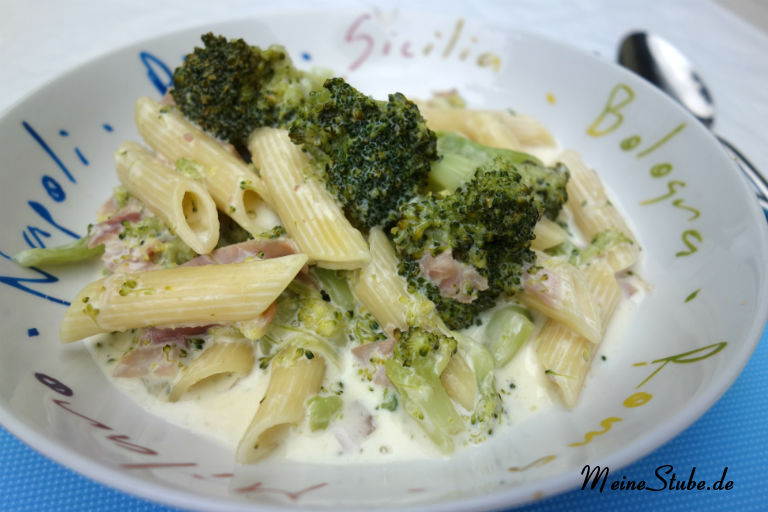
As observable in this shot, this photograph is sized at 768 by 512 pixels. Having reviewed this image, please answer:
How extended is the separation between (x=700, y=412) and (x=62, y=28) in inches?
162

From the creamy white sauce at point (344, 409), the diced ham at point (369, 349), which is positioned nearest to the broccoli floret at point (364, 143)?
the creamy white sauce at point (344, 409)

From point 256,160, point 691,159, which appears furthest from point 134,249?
point 691,159

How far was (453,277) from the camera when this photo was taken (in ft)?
5.63

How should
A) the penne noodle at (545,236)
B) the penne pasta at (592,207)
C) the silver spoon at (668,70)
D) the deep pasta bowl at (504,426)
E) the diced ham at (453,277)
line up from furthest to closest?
the silver spoon at (668,70), the penne pasta at (592,207), the penne noodle at (545,236), the diced ham at (453,277), the deep pasta bowl at (504,426)

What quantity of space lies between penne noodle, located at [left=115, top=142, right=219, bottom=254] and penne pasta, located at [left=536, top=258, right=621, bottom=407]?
123cm

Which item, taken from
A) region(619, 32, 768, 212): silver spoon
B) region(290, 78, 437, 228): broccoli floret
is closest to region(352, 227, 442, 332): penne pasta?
region(290, 78, 437, 228): broccoli floret

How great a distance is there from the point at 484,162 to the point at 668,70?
1871mm

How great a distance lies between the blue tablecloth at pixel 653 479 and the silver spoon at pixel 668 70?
193cm

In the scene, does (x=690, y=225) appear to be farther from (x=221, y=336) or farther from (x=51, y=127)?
(x=51, y=127)

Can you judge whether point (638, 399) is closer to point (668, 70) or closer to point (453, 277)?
point (453, 277)

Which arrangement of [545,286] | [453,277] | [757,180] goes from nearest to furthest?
[453,277]
[545,286]
[757,180]

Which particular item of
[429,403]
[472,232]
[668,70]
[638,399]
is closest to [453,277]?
[472,232]

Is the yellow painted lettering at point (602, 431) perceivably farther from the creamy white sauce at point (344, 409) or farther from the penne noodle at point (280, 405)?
the penne noodle at point (280, 405)

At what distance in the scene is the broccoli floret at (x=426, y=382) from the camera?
1.57 meters
